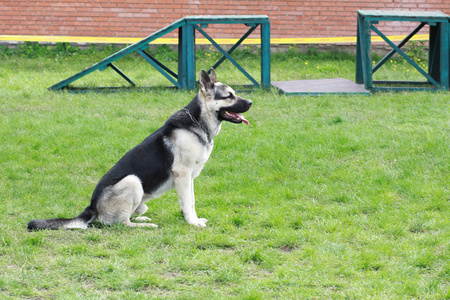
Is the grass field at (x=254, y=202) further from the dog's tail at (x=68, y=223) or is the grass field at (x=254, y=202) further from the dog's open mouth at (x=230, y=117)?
the dog's open mouth at (x=230, y=117)

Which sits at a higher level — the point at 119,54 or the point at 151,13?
the point at 151,13

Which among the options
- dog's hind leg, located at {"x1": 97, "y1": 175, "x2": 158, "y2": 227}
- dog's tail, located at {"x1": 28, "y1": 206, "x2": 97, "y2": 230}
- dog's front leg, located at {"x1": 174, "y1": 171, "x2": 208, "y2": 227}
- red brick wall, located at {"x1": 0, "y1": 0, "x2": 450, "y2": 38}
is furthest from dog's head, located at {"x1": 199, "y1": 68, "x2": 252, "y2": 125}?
red brick wall, located at {"x1": 0, "y1": 0, "x2": 450, "y2": 38}

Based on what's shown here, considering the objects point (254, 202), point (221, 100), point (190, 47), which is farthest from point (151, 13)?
point (221, 100)

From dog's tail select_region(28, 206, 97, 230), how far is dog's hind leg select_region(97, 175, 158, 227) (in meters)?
0.09

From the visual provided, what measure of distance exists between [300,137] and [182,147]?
10.4 feet

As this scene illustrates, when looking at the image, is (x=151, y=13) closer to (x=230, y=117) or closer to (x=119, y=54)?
(x=119, y=54)

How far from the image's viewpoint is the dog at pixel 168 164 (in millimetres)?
5191

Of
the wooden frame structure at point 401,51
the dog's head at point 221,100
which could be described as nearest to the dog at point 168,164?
the dog's head at point 221,100

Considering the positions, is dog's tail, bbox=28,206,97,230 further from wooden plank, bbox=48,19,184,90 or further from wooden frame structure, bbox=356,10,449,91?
wooden frame structure, bbox=356,10,449,91

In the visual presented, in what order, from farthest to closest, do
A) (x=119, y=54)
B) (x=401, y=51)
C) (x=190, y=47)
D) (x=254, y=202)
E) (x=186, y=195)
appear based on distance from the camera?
(x=401, y=51)
(x=190, y=47)
(x=119, y=54)
(x=254, y=202)
(x=186, y=195)

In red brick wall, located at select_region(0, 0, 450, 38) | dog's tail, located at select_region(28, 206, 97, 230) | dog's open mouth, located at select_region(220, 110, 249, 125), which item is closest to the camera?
dog's tail, located at select_region(28, 206, 97, 230)

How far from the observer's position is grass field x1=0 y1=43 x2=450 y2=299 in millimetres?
4125

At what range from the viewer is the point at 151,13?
1488 cm

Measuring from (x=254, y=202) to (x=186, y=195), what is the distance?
3.08 ft
